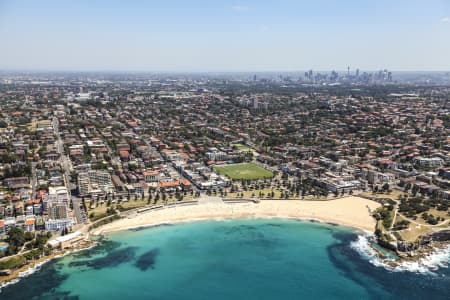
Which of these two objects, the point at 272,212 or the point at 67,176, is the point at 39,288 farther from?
the point at 67,176

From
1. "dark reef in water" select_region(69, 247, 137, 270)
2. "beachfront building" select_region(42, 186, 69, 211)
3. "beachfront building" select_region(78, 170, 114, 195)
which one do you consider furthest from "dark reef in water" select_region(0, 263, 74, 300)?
"beachfront building" select_region(78, 170, 114, 195)

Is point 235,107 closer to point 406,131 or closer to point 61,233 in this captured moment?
point 406,131

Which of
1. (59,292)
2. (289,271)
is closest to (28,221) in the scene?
(59,292)

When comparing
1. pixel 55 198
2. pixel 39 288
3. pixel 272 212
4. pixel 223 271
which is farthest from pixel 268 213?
pixel 39 288

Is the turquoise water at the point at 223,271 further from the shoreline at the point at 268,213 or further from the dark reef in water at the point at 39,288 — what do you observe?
the shoreline at the point at 268,213

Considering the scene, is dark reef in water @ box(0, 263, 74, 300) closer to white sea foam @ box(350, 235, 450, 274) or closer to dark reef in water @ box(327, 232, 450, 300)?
dark reef in water @ box(327, 232, 450, 300)

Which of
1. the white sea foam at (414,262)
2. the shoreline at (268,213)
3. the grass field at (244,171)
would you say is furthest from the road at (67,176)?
the white sea foam at (414,262)
